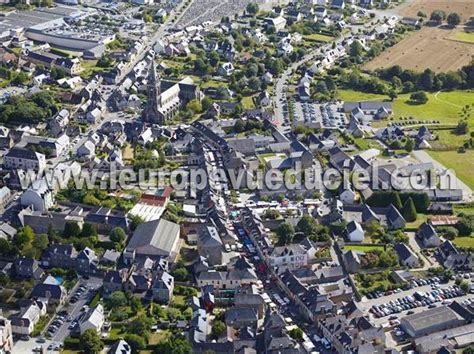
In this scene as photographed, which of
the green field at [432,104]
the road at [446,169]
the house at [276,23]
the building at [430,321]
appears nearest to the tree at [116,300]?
the building at [430,321]

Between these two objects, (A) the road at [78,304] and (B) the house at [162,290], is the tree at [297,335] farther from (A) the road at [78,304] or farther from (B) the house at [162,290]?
(A) the road at [78,304]

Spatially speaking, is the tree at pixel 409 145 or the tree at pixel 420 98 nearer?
the tree at pixel 409 145

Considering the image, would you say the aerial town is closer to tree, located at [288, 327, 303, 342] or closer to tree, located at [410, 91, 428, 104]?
tree, located at [410, 91, 428, 104]

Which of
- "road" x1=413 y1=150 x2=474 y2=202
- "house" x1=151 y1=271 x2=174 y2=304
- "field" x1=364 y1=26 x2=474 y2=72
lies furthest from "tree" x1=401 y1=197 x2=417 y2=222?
"field" x1=364 y1=26 x2=474 y2=72

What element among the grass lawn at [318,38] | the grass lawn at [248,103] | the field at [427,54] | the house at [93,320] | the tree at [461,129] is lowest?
the grass lawn at [318,38]

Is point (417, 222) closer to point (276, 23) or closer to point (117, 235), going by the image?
point (117, 235)

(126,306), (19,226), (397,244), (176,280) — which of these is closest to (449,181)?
(397,244)
